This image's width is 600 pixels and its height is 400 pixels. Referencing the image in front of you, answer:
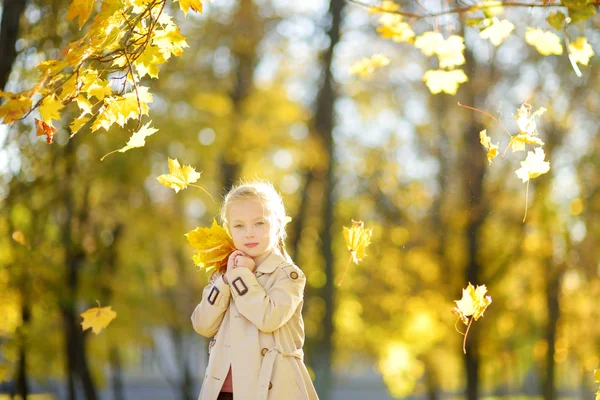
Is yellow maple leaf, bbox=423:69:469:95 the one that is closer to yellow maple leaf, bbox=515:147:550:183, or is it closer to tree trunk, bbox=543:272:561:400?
yellow maple leaf, bbox=515:147:550:183

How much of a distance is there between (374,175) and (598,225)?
4414mm

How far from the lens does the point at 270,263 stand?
3.41m

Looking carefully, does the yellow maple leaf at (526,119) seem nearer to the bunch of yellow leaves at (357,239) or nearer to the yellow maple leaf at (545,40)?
the yellow maple leaf at (545,40)

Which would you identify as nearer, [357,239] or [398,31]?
[357,239]

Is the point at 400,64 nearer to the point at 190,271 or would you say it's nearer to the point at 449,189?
the point at 449,189

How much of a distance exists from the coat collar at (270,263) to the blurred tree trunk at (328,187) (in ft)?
31.2

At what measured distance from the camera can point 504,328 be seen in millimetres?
18844

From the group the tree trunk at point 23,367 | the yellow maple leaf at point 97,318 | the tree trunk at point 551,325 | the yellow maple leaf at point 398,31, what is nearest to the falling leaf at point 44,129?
the yellow maple leaf at point 97,318

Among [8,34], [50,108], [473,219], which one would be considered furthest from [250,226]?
[473,219]

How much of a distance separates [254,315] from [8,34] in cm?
380

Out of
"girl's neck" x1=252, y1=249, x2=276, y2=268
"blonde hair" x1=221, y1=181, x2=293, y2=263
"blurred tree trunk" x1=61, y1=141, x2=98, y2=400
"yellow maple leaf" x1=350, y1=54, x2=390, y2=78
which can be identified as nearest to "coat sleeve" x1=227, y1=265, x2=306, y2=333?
"girl's neck" x1=252, y1=249, x2=276, y2=268

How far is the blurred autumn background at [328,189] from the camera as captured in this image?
40.5 feet

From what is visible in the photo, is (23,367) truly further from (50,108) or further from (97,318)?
(50,108)

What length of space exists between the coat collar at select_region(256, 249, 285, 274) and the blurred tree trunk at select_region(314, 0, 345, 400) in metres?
9.50
